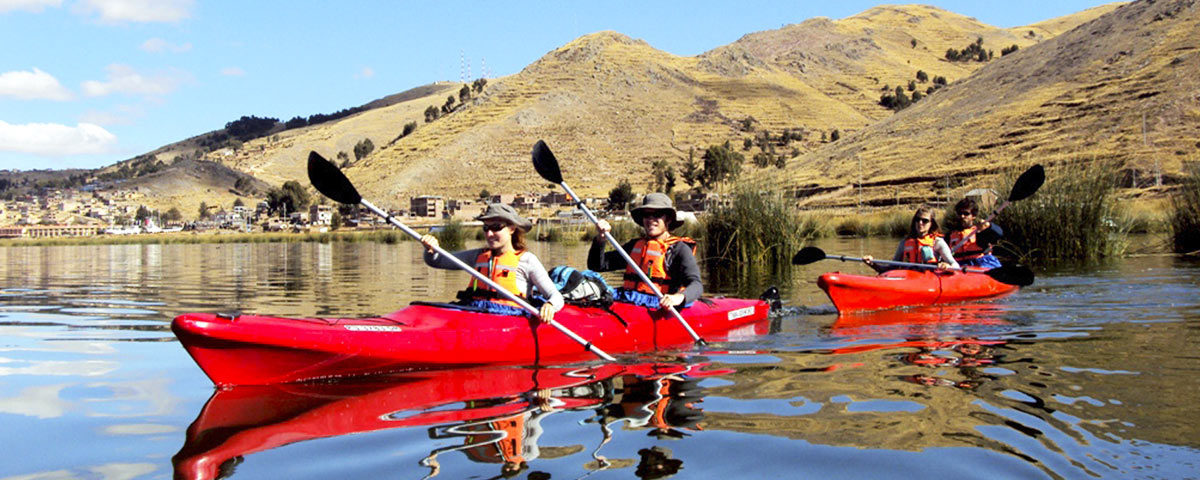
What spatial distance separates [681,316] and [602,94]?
113 m

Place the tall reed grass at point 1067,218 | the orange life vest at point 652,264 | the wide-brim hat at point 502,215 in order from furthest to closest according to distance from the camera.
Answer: the tall reed grass at point 1067,218
the orange life vest at point 652,264
the wide-brim hat at point 502,215

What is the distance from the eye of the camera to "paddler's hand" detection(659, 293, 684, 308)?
7.67 meters

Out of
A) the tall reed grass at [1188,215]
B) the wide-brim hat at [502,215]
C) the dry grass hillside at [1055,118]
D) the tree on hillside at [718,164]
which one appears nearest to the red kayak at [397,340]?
the wide-brim hat at [502,215]

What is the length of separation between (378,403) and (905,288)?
6951 mm

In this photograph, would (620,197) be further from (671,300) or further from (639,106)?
(671,300)

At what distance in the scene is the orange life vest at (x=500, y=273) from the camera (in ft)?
22.4

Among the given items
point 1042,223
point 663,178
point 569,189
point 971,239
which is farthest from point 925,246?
point 663,178

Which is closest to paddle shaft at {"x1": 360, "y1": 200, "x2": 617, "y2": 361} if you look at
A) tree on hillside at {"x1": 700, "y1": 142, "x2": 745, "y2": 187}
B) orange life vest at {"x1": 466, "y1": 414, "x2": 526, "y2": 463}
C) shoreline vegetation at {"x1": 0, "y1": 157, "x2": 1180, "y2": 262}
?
orange life vest at {"x1": 466, "y1": 414, "x2": 526, "y2": 463}

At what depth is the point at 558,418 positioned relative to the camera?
4.86 metres

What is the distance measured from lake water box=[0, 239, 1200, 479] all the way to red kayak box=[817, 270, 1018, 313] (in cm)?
67

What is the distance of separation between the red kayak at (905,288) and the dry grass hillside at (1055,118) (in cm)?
3538

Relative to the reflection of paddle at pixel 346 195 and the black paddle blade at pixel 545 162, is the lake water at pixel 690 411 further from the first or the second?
the black paddle blade at pixel 545 162

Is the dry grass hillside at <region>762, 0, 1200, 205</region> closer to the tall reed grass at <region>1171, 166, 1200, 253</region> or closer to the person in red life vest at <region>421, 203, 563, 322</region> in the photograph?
the tall reed grass at <region>1171, 166, 1200, 253</region>

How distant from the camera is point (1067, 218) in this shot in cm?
1652
